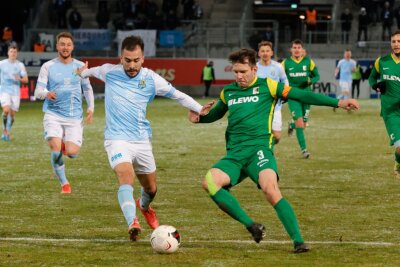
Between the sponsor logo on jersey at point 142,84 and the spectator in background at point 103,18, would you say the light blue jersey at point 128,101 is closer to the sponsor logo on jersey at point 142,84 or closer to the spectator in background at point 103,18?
the sponsor logo on jersey at point 142,84

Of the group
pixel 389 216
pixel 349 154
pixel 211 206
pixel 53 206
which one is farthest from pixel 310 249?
pixel 349 154

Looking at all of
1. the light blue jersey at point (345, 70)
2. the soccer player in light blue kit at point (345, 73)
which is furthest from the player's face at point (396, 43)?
the light blue jersey at point (345, 70)

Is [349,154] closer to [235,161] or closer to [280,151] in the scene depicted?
[280,151]

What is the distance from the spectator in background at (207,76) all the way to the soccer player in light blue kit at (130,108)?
36.0 metres

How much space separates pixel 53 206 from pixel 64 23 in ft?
122

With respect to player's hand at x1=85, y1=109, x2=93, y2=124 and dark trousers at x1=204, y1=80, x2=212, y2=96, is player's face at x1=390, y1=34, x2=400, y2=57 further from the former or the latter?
dark trousers at x1=204, y1=80, x2=212, y2=96

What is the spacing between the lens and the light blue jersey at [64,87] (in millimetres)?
15297

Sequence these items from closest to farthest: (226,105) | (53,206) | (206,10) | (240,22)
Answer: (226,105) → (53,206) → (240,22) → (206,10)

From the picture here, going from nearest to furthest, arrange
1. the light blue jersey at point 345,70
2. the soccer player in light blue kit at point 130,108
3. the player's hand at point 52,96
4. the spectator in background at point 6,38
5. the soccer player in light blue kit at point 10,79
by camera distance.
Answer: the soccer player in light blue kit at point 130,108, the player's hand at point 52,96, the soccer player in light blue kit at point 10,79, the light blue jersey at point 345,70, the spectator in background at point 6,38

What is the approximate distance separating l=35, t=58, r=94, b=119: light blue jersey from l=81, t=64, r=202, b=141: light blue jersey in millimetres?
4079

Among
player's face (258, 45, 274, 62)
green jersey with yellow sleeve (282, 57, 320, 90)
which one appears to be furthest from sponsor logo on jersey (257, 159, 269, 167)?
green jersey with yellow sleeve (282, 57, 320, 90)

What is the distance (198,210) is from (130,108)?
9.70 ft

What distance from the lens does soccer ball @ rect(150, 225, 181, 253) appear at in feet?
32.8

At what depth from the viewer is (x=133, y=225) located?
1033cm
